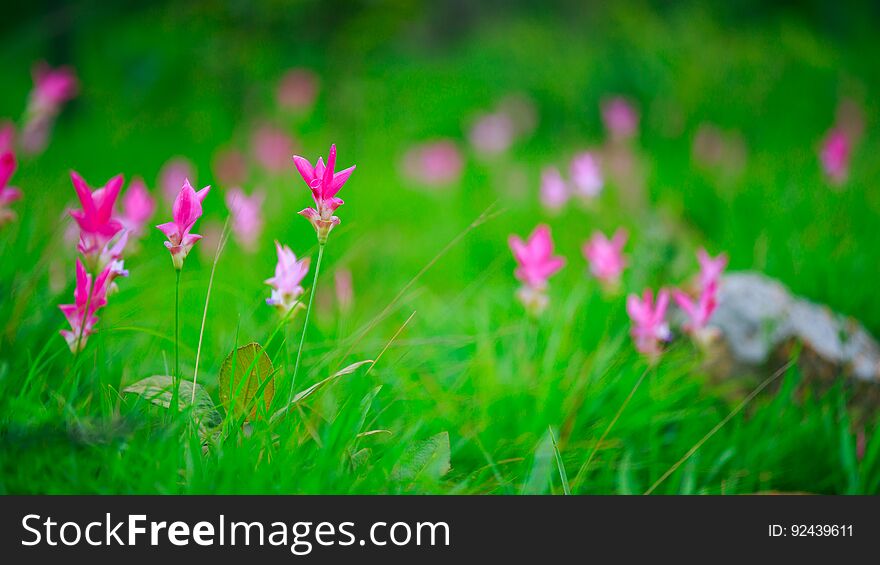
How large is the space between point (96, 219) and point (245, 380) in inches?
11.6

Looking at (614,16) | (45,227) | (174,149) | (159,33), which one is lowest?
(45,227)

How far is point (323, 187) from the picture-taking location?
93cm

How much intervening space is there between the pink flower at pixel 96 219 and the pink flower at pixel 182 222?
7cm

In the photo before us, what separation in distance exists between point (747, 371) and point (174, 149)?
11.5 ft

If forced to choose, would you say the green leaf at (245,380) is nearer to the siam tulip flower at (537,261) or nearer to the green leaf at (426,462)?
the green leaf at (426,462)

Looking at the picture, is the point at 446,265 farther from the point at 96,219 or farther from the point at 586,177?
the point at 96,219

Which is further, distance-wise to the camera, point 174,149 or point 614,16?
point 614,16

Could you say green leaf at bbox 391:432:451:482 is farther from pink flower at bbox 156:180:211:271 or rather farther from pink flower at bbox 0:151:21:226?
pink flower at bbox 0:151:21:226

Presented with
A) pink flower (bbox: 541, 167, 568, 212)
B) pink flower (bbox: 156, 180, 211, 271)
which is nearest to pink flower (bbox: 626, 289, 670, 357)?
pink flower (bbox: 156, 180, 211, 271)

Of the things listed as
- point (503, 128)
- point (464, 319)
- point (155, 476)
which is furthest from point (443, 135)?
point (155, 476)

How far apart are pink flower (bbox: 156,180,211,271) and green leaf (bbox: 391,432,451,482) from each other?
0.43 meters

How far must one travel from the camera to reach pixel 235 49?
418 centimetres

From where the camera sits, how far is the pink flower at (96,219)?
87cm
